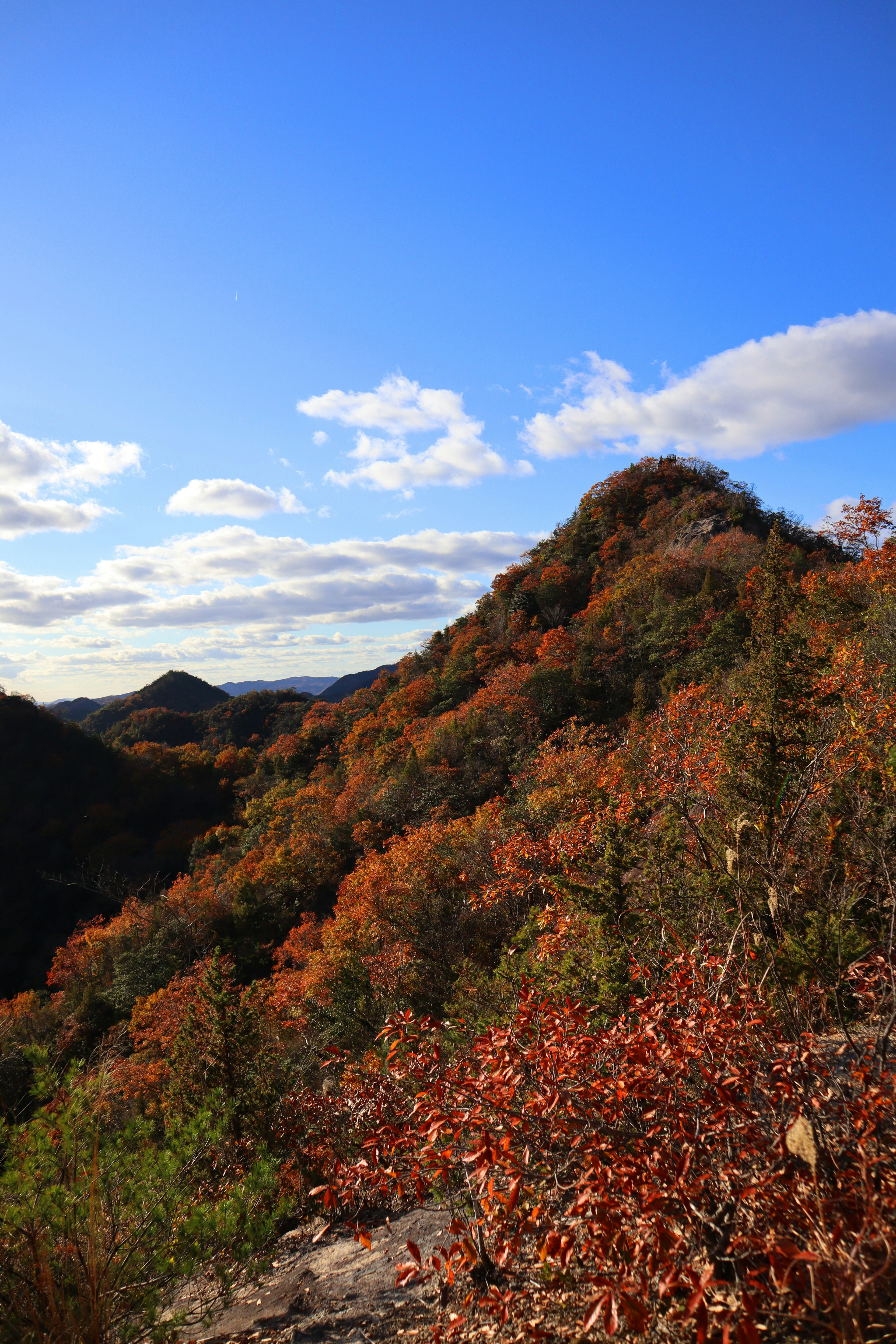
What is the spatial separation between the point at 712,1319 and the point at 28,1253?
395cm

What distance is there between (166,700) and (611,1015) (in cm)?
10556

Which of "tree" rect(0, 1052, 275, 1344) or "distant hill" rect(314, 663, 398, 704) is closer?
"tree" rect(0, 1052, 275, 1344)

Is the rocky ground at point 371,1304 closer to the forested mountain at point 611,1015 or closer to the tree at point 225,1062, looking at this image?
the forested mountain at point 611,1015

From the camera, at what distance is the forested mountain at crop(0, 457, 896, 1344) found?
312 centimetres

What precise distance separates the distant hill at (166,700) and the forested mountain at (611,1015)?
65575mm

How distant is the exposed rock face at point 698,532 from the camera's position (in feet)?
147

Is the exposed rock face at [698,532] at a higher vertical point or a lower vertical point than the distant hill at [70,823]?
higher

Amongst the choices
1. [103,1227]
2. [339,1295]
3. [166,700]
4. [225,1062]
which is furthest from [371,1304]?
[166,700]

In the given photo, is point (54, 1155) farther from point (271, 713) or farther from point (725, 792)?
point (271, 713)

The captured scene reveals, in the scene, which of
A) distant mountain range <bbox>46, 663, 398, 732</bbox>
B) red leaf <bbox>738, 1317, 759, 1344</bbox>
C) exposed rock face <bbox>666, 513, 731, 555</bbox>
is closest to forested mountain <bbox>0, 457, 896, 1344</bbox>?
red leaf <bbox>738, 1317, 759, 1344</bbox>

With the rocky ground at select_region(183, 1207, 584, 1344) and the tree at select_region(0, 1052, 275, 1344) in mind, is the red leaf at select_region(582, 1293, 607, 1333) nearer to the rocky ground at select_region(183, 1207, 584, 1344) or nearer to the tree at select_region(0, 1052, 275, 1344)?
the rocky ground at select_region(183, 1207, 584, 1344)

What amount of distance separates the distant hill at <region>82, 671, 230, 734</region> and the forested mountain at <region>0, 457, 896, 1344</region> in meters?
65.6

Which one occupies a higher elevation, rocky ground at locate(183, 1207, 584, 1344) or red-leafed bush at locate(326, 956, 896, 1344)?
red-leafed bush at locate(326, 956, 896, 1344)

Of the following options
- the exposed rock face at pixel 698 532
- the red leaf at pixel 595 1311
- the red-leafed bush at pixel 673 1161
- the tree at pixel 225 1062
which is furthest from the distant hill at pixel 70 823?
the exposed rock face at pixel 698 532
